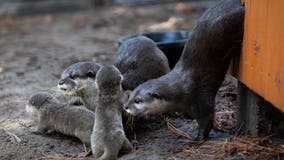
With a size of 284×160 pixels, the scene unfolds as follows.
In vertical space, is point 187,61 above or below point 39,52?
above

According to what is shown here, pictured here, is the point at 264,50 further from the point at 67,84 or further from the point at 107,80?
the point at 67,84

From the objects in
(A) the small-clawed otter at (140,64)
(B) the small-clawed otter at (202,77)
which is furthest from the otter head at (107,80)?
(A) the small-clawed otter at (140,64)

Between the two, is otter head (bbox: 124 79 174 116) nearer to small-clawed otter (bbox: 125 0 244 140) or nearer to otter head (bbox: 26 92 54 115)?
small-clawed otter (bbox: 125 0 244 140)

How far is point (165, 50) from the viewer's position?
16.1ft

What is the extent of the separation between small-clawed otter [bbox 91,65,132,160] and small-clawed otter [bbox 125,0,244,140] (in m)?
0.10

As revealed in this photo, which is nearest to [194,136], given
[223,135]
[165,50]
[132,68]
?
[223,135]

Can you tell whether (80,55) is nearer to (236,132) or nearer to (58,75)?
(58,75)

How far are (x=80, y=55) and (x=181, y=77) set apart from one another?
11.3 ft

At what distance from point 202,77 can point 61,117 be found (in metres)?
1.05

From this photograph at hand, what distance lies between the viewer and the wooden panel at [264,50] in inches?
114

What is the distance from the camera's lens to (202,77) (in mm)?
3633

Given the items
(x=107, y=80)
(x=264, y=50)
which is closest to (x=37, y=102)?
(x=107, y=80)

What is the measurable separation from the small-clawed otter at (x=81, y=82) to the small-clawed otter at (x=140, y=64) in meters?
0.30

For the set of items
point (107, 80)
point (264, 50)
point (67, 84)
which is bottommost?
point (67, 84)
